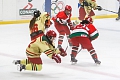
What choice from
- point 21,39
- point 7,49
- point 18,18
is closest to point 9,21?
point 18,18

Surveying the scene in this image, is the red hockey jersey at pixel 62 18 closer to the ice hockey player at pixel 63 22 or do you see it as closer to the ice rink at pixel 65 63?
the ice hockey player at pixel 63 22

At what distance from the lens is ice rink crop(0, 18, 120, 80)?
4398 millimetres

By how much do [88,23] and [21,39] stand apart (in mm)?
2561

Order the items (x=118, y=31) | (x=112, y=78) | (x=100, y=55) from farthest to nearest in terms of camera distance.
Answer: (x=118, y=31), (x=100, y=55), (x=112, y=78)

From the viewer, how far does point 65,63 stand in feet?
16.9

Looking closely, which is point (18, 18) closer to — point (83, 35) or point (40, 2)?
point (40, 2)

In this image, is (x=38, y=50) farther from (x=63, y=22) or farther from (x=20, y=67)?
(x=63, y=22)

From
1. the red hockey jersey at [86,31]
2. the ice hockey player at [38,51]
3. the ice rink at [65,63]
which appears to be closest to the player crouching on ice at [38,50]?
the ice hockey player at [38,51]

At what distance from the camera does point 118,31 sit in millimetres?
8867

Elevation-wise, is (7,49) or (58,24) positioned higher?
(58,24)

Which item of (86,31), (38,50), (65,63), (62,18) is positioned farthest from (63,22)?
(38,50)

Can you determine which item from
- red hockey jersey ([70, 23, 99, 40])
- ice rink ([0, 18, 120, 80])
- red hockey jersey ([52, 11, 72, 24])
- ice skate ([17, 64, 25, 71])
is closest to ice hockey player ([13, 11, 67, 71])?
ice skate ([17, 64, 25, 71])

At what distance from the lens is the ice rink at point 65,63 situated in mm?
4398

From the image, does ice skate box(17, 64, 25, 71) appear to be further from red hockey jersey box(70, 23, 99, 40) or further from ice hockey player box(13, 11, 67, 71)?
red hockey jersey box(70, 23, 99, 40)
